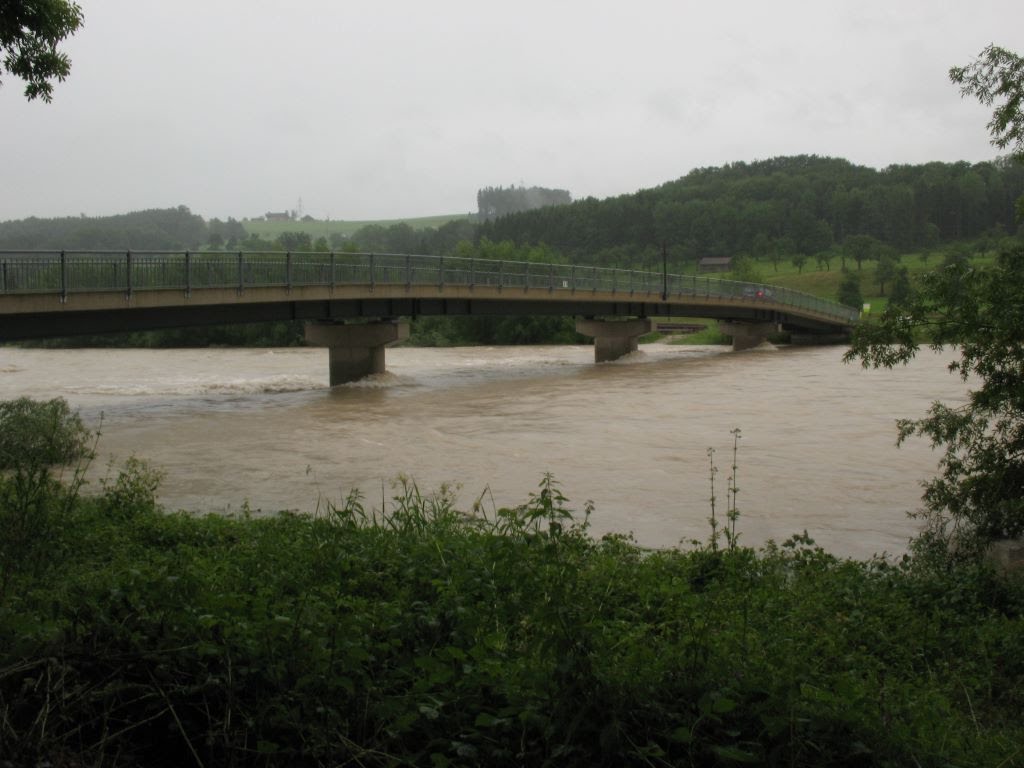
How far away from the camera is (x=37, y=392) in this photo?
34062 mm

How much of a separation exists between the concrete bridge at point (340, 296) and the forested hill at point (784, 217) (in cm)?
6694

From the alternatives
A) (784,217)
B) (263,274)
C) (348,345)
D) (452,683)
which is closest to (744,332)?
(348,345)

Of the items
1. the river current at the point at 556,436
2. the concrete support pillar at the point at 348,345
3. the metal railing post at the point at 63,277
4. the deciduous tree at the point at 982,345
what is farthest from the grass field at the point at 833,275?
the deciduous tree at the point at 982,345

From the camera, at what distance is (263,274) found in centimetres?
3058

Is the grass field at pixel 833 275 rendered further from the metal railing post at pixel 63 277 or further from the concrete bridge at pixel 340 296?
the metal railing post at pixel 63 277

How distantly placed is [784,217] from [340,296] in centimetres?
11149

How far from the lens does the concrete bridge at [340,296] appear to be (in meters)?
24.3

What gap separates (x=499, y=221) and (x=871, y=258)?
1821 inches

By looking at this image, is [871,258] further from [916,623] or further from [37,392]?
[916,623]

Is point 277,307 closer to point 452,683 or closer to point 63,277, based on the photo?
point 63,277

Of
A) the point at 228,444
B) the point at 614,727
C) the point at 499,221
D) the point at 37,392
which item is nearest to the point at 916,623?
the point at 614,727

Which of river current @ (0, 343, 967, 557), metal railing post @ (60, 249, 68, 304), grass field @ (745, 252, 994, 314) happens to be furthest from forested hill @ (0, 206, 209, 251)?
grass field @ (745, 252, 994, 314)

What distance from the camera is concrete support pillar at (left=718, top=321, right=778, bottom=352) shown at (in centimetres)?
6228

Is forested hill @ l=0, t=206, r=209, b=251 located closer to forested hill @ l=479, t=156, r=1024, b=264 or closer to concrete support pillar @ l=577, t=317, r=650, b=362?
concrete support pillar @ l=577, t=317, r=650, b=362
